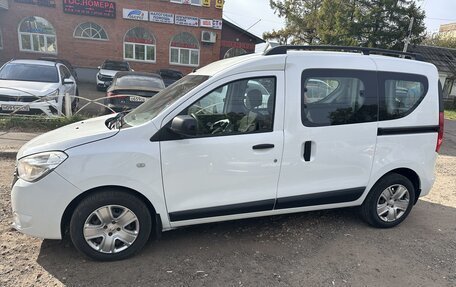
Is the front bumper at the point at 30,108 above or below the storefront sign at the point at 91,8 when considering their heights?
below

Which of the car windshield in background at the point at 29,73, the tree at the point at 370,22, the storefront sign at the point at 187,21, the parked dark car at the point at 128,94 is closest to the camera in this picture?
the parked dark car at the point at 128,94

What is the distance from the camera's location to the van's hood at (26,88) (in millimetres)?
8031

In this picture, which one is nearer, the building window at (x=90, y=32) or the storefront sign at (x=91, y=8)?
the storefront sign at (x=91, y=8)

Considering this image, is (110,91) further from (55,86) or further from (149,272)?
(149,272)

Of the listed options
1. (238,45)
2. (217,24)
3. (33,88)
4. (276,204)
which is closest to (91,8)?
(217,24)

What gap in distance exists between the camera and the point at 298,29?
3172 cm

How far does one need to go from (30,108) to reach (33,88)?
0.56 meters

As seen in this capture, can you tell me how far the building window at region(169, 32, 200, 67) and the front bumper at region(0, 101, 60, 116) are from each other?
19022 mm

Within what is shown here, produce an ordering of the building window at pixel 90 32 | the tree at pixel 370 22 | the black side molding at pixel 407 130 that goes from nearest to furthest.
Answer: the black side molding at pixel 407 130
the tree at pixel 370 22
the building window at pixel 90 32

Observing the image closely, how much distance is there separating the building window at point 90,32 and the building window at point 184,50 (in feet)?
16.1

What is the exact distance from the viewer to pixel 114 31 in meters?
24.8

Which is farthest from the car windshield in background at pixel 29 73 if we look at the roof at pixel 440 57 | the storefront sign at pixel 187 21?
the roof at pixel 440 57

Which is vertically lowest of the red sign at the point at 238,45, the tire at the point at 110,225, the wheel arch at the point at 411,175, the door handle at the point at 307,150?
the tire at the point at 110,225

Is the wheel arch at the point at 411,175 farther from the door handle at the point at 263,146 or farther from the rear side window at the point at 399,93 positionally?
the door handle at the point at 263,146
